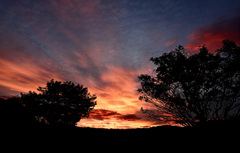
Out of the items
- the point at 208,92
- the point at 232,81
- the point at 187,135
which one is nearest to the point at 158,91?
the point at 208,92

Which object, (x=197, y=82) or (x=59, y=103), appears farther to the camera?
(x=59, y=103)

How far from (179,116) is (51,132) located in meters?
18.5

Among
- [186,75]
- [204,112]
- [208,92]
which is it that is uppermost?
[186,75]

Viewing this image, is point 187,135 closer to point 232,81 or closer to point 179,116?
point 179,116

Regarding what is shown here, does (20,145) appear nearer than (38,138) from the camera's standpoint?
Yes

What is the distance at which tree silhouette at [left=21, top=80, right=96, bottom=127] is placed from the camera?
93.6 feet

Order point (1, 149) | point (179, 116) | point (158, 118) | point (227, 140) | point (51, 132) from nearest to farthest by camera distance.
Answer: point (1, 149) → point (227, 140) → point (51, 132) → point (179, 116) → point (158, 118)

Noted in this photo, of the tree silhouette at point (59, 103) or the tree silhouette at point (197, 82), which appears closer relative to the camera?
the tree silhouette at point (197, 82)

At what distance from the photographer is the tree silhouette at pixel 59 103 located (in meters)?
28.5

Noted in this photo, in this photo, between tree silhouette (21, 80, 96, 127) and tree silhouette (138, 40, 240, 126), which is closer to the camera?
tree silhouette (138, 40, 240, 126)

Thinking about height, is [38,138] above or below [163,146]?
above

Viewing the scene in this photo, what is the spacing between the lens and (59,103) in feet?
97.3

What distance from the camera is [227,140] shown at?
4.96m

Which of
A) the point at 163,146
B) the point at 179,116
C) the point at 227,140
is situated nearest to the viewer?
the point at 227,140
